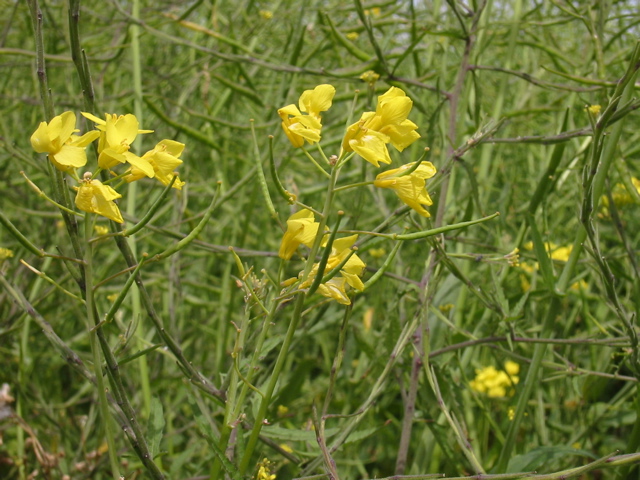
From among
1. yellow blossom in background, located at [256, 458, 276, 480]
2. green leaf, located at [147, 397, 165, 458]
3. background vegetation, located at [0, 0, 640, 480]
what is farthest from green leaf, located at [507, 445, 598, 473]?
green leaf, located at [147, 397, 165, 458]

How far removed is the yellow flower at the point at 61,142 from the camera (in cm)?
54

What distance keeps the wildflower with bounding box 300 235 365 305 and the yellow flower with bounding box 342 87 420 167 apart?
0.08 meters

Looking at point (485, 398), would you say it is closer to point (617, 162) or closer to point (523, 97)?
point (617, 162)

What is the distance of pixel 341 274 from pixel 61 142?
29 centimetres

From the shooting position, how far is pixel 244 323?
627 mm

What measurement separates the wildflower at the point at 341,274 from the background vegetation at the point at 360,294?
0.04 metres

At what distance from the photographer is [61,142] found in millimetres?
561

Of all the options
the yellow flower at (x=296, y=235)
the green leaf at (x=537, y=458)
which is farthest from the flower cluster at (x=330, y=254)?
the green leaf at (x=537, y=458)

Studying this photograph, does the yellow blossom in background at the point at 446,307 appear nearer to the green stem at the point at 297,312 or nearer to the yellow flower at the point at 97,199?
the green stem at the point at 297,312

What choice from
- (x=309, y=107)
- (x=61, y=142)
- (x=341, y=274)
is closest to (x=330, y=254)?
(x=341, y=274)

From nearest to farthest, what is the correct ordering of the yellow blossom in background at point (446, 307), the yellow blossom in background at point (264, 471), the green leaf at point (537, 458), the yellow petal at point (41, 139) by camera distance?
1. the yellow petal at point (41, 139)
2. the yellow blossom in background at point (264, 471)
3. the green leaf at point (537, 458)
4. the yellow blossom in background at point (446, 307)

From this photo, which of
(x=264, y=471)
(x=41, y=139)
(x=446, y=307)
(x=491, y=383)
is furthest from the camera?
(x=491, y=383)

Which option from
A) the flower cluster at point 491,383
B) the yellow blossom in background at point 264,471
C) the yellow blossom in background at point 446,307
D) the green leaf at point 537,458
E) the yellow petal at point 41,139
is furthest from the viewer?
the flower cluster at point 491,383

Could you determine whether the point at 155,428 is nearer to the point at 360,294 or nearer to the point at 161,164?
the point at 161,164
